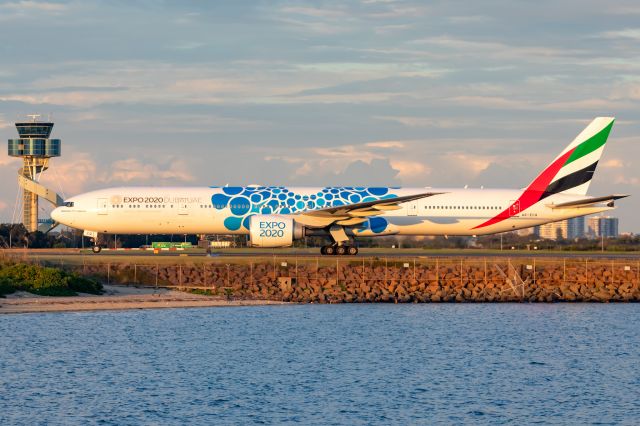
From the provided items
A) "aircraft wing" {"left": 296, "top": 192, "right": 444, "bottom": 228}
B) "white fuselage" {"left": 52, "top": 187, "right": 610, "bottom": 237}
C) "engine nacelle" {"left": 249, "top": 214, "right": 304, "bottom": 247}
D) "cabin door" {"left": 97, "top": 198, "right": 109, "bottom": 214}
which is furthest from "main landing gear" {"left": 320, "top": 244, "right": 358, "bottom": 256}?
"cabin door" {"left": 97, "top": 198, "right": 109, "bottom": 214}

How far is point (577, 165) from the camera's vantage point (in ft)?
242

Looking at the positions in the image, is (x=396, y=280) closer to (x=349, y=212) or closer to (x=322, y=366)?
(x=349, y=212)

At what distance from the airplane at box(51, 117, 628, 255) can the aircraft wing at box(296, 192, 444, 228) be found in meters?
0.06

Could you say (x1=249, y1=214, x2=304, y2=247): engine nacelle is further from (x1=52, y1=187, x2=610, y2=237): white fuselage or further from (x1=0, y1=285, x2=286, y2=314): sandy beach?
(x1=0, y1=285, x2=286, y2=314): sandy beach

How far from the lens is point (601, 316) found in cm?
5625

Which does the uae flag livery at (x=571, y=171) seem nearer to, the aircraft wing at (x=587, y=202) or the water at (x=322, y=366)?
the aircraft wing at (x=587, y=202)

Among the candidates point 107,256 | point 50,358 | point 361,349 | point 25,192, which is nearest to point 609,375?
point 361,349

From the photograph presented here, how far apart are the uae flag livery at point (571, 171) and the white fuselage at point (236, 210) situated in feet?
1.59

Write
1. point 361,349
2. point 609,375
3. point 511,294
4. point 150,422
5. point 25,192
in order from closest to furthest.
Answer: point 150,422 < point 609,375 < point 361,349 < point 511,294 < point 25,192

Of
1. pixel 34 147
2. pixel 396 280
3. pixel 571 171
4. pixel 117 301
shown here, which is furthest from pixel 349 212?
pixel 34 147

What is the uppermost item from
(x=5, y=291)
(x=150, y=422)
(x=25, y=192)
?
(x=25, y=192)

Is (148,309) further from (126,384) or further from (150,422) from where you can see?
(150,422)

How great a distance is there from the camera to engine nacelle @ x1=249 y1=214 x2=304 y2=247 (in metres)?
64.2

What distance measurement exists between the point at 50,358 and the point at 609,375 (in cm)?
2101
